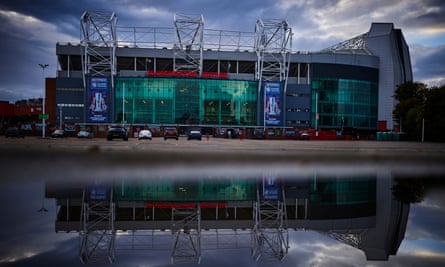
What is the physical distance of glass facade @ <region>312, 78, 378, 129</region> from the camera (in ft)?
331

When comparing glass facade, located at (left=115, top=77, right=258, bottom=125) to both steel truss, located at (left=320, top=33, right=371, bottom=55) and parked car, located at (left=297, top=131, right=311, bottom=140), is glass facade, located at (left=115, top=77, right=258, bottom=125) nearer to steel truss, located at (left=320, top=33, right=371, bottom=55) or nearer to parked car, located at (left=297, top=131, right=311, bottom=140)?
parked car, located at (left=297, top=131, right=311, bottom=140)

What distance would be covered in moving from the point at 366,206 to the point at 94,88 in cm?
8574

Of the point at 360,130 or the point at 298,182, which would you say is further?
the point at 360,130

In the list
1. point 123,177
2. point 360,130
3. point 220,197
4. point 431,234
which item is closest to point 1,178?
point 123,177

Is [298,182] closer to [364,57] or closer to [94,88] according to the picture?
[94,88]

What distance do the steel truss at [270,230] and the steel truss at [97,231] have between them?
90.0 inches

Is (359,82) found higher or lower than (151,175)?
higher

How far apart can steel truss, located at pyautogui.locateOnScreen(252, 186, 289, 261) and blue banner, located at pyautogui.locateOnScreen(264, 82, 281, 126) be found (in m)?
83.0

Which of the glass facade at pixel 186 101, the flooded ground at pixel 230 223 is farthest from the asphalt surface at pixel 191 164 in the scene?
the glass facade at pixel 186 101

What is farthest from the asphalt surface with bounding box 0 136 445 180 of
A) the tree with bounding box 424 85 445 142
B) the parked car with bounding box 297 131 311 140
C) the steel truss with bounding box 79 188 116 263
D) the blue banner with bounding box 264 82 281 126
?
the blue banner with bounding box 264 82 281 126

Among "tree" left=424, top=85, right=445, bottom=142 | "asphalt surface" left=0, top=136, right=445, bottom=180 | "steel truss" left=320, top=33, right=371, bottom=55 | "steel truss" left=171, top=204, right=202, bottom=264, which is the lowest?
"asphalt surface" left=0, top=136, right=445, bottom=180

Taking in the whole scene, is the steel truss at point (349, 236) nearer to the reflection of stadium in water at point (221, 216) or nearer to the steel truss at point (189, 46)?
the reflection of stadium in water at point (221, 216)

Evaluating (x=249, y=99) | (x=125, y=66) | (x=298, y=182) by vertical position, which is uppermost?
(x=125, y=66)

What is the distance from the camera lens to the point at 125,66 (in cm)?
9881
